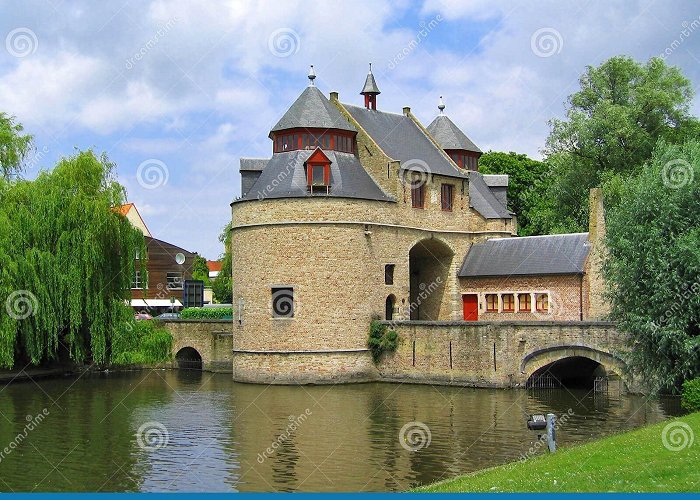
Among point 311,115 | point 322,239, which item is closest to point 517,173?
point 311,115

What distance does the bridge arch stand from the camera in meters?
28.9

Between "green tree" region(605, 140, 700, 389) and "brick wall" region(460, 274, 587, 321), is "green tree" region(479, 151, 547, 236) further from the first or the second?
"green tree" region(605, 140, 700, 389)

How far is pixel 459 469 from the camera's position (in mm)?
18125

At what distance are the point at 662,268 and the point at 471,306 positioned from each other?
54.9 feet

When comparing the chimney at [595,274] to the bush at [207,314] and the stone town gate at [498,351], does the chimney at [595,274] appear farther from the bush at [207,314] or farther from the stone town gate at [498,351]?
the bush at [207,314]

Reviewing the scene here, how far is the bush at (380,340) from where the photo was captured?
33.2 m

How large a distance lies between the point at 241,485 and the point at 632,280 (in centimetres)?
1100

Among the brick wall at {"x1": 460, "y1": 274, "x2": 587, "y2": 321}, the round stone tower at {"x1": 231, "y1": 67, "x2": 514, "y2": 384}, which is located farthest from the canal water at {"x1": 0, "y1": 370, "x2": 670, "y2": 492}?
the brick wall at {"x1": 460, "y1": 274, "x2": 587, "y2": 321}

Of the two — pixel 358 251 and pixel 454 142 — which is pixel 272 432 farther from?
pixel 454 142

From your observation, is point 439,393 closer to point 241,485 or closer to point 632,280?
point 632,280

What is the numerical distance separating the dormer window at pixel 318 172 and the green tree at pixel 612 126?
46.4 ft

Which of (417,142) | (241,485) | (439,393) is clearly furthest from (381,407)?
(417,142)

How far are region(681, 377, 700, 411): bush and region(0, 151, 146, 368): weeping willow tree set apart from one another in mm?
21290

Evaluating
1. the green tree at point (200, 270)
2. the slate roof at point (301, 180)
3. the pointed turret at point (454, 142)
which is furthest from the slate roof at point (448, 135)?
the green tree at point (200, 270)
